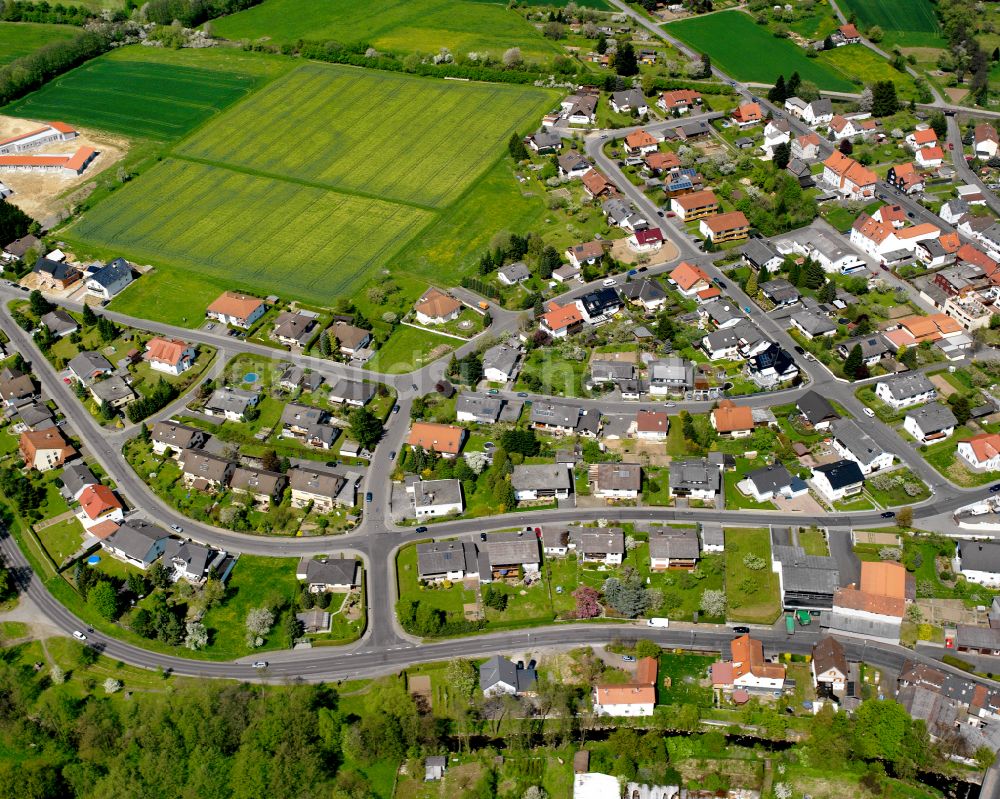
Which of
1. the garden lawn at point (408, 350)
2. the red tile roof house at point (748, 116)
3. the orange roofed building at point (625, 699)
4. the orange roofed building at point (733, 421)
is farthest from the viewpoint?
the red tile roof house at point (748, 116)

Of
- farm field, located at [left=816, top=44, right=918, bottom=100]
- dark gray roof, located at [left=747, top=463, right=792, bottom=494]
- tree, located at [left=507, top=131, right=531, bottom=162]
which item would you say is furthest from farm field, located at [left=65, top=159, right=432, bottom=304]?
farm field, located at [left=816, top=44, right=918, bottom=100]

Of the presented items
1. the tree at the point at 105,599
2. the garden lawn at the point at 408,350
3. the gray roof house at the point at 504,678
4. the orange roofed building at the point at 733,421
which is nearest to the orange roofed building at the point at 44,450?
the tree at the point at 105,599

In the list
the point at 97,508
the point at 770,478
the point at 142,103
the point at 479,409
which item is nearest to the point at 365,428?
the point at 479,409

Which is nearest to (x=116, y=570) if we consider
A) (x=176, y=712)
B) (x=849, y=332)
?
(x=176, y=712)

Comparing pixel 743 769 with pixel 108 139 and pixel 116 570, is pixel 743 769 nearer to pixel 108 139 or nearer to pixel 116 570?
pixel 116 570

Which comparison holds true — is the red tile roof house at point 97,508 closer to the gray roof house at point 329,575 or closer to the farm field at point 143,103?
the gray roof house at point 329,575

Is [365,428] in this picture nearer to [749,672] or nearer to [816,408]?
[749,672]
